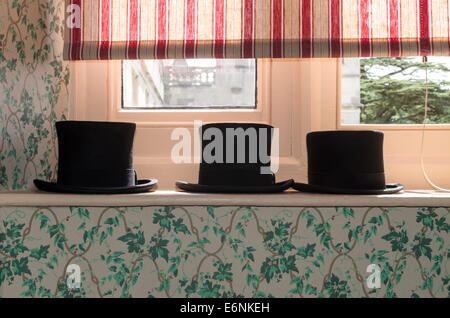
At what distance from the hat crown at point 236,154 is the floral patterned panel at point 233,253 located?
0.42ft

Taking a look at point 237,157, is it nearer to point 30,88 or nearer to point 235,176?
point 235,176

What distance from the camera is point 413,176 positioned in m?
1.33

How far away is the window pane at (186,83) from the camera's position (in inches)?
55.2

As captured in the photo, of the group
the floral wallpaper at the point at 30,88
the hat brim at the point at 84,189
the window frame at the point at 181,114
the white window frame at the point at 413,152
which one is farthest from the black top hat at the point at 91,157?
the white window frame at the point at 413,152

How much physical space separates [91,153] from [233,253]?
43cm

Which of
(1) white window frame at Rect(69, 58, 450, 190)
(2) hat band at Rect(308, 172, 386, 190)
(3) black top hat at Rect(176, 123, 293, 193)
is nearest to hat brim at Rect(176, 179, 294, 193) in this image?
(3) black top hat at Rect(176, 123, 293, 193)

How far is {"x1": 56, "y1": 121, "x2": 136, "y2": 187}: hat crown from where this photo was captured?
1.07 metres

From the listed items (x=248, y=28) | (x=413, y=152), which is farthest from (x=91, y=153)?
(x=413, y=152)

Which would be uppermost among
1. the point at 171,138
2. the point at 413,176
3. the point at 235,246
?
the point at 171,138

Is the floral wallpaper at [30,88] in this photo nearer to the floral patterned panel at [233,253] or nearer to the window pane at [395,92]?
the floral patterned panel at [233,253]
